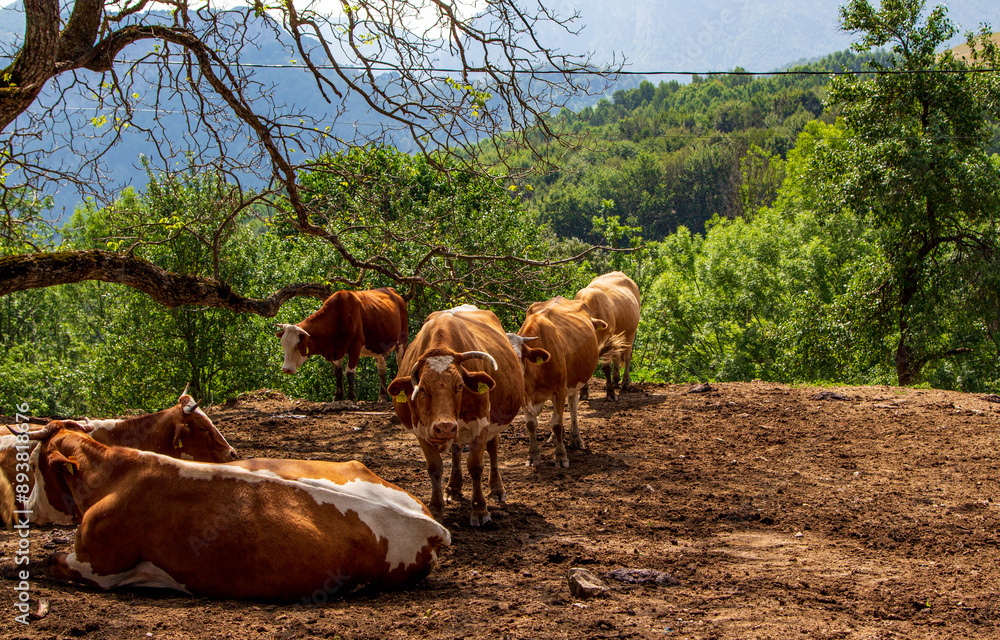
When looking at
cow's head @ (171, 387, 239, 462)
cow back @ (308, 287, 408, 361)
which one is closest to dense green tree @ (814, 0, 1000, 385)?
cow back @ (308, 287, 408, 361)

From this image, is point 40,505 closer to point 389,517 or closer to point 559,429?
point 389,517

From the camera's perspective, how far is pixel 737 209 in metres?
81.4

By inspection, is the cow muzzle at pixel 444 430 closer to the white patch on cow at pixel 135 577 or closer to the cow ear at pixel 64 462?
the white patch on cow at pixel 135 577

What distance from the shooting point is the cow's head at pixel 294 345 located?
13477 mm

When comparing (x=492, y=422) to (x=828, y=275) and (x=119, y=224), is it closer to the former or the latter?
(x=119, y=224)

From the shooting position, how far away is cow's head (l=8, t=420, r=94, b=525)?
4.77 meters

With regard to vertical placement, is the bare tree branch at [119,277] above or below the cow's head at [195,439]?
above

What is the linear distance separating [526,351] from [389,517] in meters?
3.35

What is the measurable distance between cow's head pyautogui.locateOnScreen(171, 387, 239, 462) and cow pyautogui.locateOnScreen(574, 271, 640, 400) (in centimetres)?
607

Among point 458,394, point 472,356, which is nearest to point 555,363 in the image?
point 472,356

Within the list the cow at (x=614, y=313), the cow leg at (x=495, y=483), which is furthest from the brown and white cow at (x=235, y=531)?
the cow at (x=614, y=313)

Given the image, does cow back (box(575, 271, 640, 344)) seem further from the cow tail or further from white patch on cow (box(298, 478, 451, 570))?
white patch on cow (box(298, 478, 451, 570))

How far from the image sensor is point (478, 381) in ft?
19.6

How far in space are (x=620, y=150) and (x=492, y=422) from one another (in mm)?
112910
